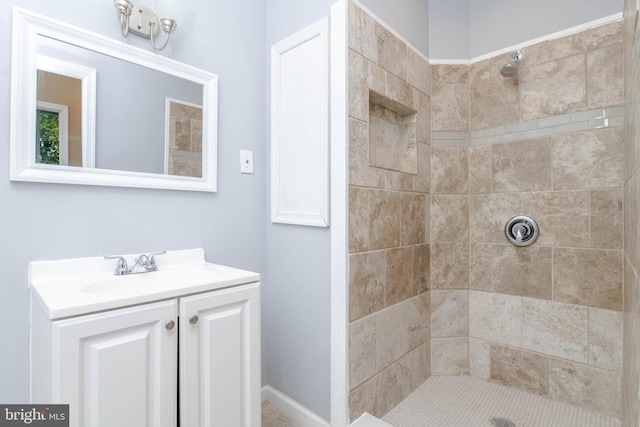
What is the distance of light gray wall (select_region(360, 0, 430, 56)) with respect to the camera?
1.62 m

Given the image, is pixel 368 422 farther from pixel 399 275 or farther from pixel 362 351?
pixel 399 275

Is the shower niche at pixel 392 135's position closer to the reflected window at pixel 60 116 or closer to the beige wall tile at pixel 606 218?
the beige wall tile at pixel 606 218

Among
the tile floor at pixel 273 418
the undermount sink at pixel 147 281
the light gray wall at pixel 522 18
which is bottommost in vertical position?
the tile floor at pixel 273 418

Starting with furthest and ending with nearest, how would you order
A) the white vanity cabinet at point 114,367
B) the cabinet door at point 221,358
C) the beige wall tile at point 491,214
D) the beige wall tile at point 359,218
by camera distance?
the beige wall tile at point 491,214
the beige wall tile at point 359,218
the cabinet door at point 221,358
the white vanity cabinet at point 114,367

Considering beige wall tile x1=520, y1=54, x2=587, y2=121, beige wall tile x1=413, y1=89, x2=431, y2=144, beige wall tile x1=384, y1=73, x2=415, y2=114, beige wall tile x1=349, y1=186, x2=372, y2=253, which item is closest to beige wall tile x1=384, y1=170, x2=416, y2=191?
beige wall tile x1=349, y1=186, x2=372, y2=253

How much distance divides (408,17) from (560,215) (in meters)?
1.39

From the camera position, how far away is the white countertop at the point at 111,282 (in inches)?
33.4

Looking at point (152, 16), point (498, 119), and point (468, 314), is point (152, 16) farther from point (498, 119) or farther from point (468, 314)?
point (468, 314)

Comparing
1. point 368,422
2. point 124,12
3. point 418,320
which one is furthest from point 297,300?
point 124,12

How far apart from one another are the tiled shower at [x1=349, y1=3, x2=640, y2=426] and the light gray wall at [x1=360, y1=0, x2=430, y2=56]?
0.27 ft

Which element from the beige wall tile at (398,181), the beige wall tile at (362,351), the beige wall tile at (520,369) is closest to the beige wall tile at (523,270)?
the beige wall tile at (520,369)

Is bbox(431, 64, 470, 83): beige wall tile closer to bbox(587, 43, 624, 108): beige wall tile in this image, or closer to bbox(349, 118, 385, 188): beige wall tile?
bbox(587, 43, 624, 108): beige wall tile

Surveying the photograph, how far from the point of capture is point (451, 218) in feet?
6.49

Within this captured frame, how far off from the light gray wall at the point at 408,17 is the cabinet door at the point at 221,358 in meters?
1.47
